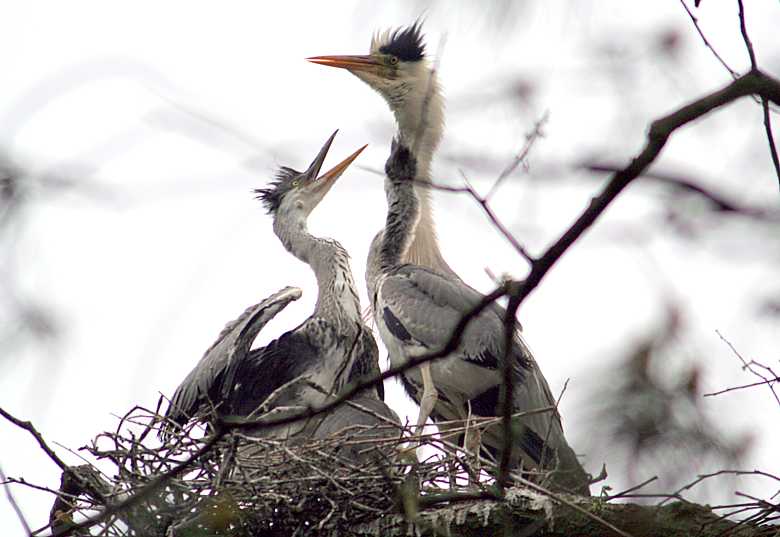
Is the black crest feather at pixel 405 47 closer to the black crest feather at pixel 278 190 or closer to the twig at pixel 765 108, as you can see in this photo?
the black crest feather at pixel 278 190

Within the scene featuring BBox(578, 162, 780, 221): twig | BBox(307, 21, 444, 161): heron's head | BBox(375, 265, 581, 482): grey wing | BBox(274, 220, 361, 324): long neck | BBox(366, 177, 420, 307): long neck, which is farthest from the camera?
BBox(307, 21, 444, 161): heron's head

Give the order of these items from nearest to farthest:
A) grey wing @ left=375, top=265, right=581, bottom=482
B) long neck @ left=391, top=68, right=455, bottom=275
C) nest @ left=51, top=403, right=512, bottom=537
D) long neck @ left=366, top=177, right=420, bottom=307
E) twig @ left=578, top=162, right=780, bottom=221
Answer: twig @ left=578, top=162, right=780, bottom=221
nest @ left=51, top=403, right=512, bottom=537
grey wing @ left=375, top=265, right=581, bottom=482
long neck @ left=366, top=177, right=420, bottom=307
long neck @ left=391, top=68, right=455, bottom=275

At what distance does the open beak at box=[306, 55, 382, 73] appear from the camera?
644cm

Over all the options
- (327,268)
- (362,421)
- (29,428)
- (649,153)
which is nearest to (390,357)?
(362,421)

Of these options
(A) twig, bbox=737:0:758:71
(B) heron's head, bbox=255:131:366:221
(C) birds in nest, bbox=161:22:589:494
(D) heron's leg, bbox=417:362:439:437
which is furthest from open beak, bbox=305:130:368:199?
(A) twig, bbox=737:0:758:71

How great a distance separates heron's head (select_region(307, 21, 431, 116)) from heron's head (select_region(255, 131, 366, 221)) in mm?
515

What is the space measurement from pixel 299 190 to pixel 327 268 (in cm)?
62

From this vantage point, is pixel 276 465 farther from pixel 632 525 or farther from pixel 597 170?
pixel 597 170

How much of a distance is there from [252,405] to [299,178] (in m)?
1.60

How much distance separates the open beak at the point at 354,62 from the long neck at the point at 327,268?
39.4 inches

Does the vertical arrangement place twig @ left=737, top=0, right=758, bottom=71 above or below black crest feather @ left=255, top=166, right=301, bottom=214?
below

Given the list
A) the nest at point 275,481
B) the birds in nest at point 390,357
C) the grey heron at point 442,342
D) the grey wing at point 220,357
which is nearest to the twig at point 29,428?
the nest at point 275,481

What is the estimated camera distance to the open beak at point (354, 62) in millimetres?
6438

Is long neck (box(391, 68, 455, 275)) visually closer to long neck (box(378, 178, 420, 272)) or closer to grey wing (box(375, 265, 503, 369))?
long neck (box(378, 178, 420, 272))
